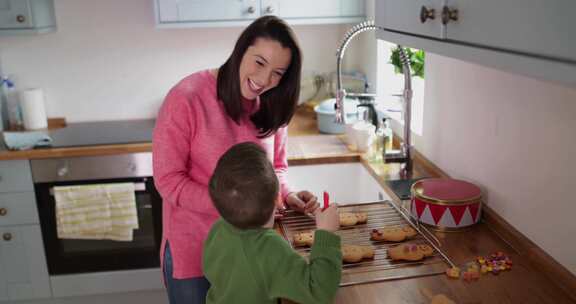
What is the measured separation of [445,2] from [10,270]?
247cm

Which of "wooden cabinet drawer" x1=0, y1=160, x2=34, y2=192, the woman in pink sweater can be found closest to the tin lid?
the woman in pink sweater

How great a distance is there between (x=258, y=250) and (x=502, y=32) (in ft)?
2.05

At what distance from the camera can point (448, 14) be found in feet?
3.68

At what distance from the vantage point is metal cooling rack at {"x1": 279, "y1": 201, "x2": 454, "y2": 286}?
138 cm

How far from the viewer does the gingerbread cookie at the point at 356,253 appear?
56.6 inches

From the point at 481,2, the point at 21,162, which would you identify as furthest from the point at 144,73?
the point at 481,2

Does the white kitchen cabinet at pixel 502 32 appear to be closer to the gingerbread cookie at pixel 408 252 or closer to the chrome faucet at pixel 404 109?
the gingerbread cookie at pixel 408 252

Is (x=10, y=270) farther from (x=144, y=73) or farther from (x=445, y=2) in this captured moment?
(x=445, y=2)

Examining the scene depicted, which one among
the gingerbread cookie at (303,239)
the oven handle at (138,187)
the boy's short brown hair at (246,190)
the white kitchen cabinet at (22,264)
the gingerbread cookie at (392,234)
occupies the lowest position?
the white kitchen cabinet at (22,264)


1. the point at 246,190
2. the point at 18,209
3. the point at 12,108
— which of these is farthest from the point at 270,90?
the point at 12,108

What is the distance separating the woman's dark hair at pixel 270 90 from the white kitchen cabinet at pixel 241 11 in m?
1.20

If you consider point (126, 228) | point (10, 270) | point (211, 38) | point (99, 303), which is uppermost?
point (211, 38)

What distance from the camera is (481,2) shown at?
3.34 ft

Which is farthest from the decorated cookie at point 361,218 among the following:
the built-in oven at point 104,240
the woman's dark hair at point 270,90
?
the built-in oven at point 104,240
